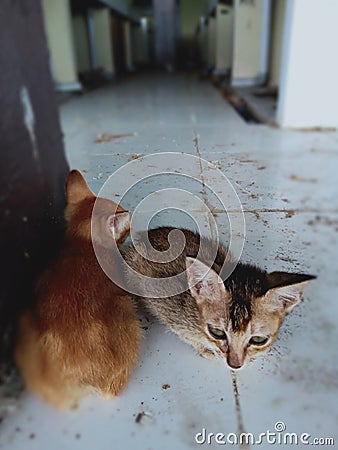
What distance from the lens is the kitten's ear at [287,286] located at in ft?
1.66

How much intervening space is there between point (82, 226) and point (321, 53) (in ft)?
5.63

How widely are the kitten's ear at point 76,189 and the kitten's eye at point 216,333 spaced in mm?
281

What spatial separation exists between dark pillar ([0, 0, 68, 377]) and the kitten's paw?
27cm

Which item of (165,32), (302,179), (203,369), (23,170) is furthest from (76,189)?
(165,32)

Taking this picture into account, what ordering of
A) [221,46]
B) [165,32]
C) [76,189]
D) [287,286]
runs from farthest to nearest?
[165,32] → [221,46] → [76,189] → [287,286]

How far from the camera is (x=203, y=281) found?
0.55 meters

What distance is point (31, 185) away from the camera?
0.58 metres

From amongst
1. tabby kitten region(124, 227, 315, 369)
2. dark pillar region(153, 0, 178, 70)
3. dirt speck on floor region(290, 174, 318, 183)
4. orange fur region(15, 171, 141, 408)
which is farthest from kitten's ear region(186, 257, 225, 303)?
dark pillar region(153, 0, 178, 70)

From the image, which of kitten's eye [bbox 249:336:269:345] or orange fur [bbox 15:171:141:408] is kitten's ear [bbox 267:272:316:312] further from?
orange fur [bbox 15:171:141:408]

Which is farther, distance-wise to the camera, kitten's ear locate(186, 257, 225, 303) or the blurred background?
the blurred background

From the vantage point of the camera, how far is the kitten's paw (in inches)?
23.6

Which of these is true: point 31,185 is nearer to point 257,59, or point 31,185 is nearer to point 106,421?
point 106,421

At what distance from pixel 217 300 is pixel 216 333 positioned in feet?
0.20

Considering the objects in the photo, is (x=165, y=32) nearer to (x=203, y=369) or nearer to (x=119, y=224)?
(x=119, y=224)
